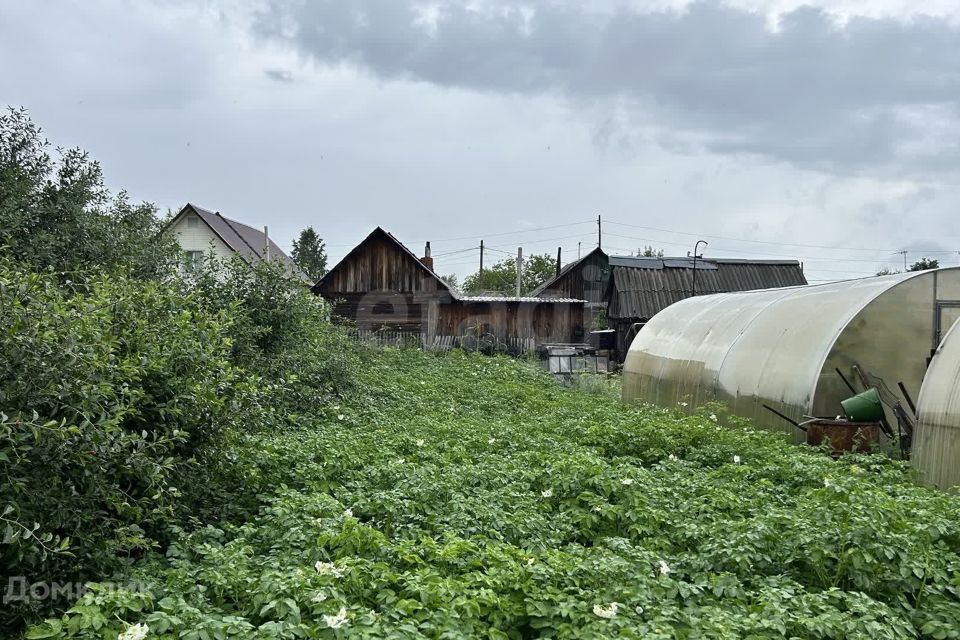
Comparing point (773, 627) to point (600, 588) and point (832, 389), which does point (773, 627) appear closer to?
point (600, 588)

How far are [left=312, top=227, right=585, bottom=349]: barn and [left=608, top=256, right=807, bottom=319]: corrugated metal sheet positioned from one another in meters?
2.01

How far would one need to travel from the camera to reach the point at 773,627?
353 centimetres

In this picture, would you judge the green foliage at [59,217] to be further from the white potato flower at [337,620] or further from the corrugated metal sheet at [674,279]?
the corrugated metal sheet at [674,279]

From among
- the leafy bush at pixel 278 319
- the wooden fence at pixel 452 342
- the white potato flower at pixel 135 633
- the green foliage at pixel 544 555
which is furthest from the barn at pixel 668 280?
the white potato flower at pixel 135 633

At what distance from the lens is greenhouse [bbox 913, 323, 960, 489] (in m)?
7.62

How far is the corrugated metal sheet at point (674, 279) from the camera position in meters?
32.4

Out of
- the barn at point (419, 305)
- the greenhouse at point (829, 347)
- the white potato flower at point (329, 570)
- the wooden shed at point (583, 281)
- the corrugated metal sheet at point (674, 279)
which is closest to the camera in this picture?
the white potato flower at point (329, 570)

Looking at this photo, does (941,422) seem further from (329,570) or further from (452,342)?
(452,342)

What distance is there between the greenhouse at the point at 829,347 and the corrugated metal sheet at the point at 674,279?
1868cm

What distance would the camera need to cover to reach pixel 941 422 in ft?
25.7

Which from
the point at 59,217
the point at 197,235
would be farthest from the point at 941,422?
the point at 197,235

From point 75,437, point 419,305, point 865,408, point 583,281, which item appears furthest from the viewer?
point 583,281

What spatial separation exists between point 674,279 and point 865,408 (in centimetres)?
2504

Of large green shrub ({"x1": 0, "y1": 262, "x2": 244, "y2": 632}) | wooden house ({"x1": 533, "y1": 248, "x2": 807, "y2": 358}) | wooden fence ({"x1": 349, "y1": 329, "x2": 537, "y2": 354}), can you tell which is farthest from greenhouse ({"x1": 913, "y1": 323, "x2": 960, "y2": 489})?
wooden fence ({"x1": 349, "y1": 329, "x2": 537, "y2": 354})
